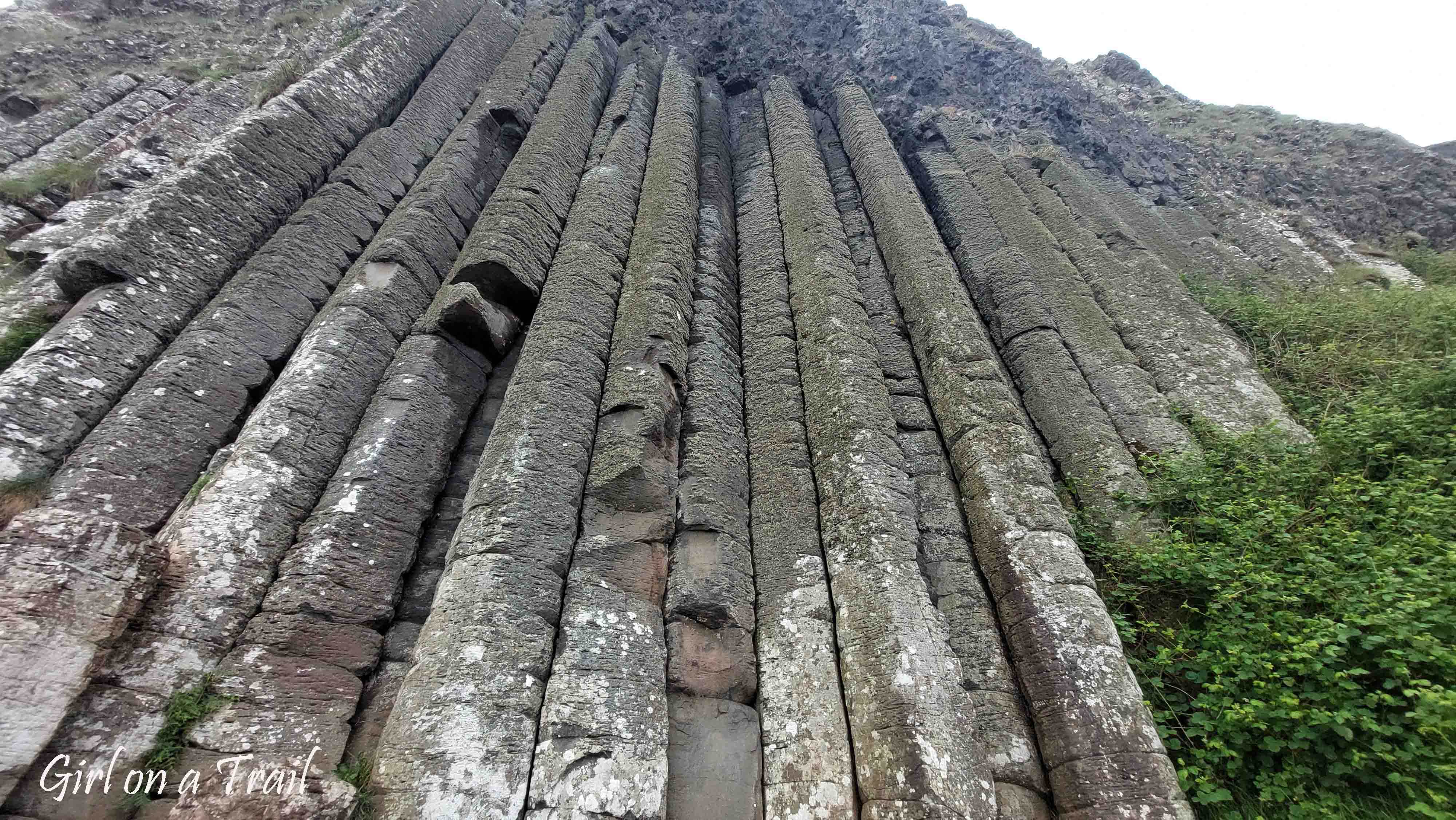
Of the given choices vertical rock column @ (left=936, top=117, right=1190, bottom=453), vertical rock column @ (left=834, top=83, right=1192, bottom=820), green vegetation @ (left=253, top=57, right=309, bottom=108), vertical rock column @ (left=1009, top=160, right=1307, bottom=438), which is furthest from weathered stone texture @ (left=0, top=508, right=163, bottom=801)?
vertical rock column @ (left=1009, top=160, right=1307, bottom=438)

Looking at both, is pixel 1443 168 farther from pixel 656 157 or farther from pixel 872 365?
pixel 656 157

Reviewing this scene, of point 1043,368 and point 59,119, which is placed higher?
point 1043,368

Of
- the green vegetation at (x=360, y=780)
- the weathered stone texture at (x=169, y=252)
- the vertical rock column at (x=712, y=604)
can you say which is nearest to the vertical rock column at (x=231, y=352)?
the weathered stone texture at (x=169, y=252)

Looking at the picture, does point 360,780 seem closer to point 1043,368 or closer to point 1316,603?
point 1316,603

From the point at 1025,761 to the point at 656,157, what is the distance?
9417 mm

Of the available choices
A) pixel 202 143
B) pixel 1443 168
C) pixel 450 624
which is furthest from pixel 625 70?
pixel 1443 168

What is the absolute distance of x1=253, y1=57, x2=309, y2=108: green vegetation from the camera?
873 centimetres

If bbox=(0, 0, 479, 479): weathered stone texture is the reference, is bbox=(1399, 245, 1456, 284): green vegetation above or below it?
above

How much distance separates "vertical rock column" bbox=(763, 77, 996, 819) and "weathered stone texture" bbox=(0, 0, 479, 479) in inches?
255

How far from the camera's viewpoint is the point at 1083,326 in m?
8.15

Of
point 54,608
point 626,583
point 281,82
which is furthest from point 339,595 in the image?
point 281,82

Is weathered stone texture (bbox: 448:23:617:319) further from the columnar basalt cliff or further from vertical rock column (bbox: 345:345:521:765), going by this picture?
vertical rock column (bbox: 345:345:521:765)

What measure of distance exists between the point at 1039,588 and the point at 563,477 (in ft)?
13.7

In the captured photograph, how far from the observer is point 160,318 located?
232 inches
